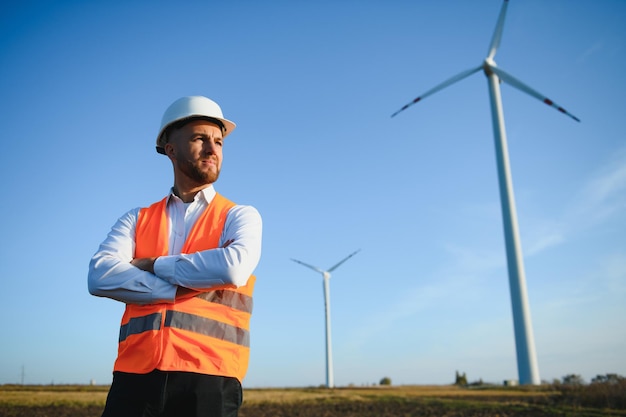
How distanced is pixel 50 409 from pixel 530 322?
35785 millimetres

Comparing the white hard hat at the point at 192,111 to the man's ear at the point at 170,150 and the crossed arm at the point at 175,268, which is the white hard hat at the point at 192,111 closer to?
the man's ear at the point at 170,150

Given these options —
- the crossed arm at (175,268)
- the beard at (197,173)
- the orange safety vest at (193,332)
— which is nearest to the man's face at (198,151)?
the beard at (197,173)

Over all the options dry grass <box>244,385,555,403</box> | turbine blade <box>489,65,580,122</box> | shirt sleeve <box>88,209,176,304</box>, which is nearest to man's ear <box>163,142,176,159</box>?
shirt sleeve <box>88,209,176,304</box>

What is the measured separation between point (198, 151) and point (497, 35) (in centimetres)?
4453

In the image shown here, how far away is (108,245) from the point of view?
4.29 metres

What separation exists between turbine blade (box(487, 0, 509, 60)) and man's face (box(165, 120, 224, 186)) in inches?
1657

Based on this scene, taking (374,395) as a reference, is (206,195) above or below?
above

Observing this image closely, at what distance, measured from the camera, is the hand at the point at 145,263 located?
13.1ft

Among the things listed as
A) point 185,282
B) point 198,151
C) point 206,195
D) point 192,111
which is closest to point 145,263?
point 185,282

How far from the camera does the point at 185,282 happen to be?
376 cm

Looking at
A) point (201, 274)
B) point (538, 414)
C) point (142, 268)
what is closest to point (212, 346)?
point (201, 274)

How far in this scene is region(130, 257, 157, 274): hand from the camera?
3987 millimetres

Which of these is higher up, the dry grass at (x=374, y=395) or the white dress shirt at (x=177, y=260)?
the white dress shirt at (x=177, y=260)

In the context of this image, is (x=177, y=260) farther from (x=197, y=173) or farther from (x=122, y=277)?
(x=197, y=173)
